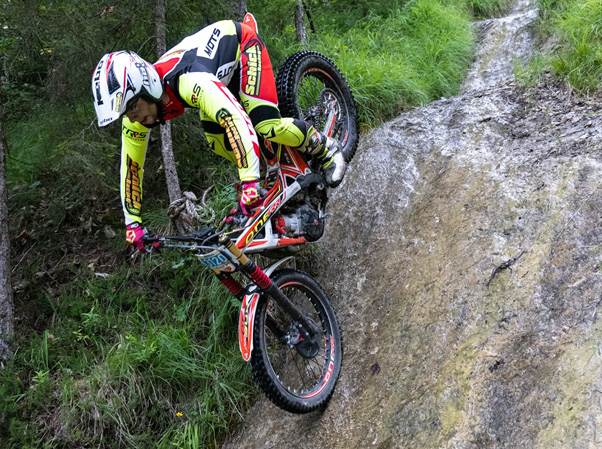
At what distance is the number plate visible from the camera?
288cm

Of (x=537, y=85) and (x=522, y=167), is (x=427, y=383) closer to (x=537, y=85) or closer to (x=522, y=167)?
(x=522, y=167)

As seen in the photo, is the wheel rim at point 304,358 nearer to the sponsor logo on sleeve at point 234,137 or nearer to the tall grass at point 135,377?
the tall grass at point 135,377

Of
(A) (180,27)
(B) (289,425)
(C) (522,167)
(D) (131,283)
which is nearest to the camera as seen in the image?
(B) (289,425)

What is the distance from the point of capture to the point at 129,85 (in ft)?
9.60

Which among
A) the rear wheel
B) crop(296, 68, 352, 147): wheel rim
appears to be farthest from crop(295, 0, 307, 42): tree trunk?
crop(296, 68, 352, 147): wheel rim

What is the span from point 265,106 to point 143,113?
884mm

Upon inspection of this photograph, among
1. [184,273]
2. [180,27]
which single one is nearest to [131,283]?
[184,273]

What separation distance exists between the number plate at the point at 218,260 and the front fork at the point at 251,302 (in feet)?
0.19

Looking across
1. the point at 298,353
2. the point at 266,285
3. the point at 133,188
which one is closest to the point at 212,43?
the point at 133,188

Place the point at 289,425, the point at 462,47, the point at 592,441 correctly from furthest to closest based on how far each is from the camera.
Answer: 1. the point at 462,47
2. the point at 289,425
3. the point at 592,441

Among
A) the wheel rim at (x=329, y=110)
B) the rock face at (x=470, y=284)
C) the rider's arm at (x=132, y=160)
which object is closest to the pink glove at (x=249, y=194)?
the rider's arm at (x=132, y=160)

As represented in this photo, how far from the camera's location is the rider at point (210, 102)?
290cm

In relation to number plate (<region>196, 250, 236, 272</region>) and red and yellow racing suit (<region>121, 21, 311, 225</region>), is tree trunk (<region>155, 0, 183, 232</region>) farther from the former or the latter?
number plate (<region>196, 250, 236, 272</region>)

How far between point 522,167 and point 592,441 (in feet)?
7.95
